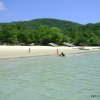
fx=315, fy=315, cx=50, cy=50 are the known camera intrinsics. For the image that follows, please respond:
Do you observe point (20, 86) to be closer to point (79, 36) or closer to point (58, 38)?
point (58, 38)

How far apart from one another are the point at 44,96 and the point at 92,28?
498 feet

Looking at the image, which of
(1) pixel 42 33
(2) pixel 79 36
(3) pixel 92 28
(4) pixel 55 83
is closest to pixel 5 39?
(1) pixel 42 33

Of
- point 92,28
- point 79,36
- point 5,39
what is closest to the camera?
point 5,39

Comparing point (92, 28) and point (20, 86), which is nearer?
point (20, 86)

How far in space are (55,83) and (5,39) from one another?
2812 inches

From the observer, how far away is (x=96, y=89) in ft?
46.7

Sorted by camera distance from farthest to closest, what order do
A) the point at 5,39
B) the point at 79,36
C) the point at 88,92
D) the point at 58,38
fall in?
1. the point at 79,36
2. the point at 58,38
3. the point at 5,39
4. the point at 88,92

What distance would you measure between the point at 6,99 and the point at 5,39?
248 ft

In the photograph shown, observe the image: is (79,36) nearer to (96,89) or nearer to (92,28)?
(92,28)

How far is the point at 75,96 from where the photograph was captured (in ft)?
41.5

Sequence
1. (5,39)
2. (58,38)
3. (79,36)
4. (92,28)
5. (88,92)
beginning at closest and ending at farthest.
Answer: (88,92)
(5,39)
(58,38)
(79,36)
(92,28)

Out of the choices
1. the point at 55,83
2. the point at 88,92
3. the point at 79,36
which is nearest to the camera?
the point at 88,92

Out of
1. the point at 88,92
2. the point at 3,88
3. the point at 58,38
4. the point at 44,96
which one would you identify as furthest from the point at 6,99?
the point at 58,38

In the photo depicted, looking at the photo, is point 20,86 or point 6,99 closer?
point 6,99
